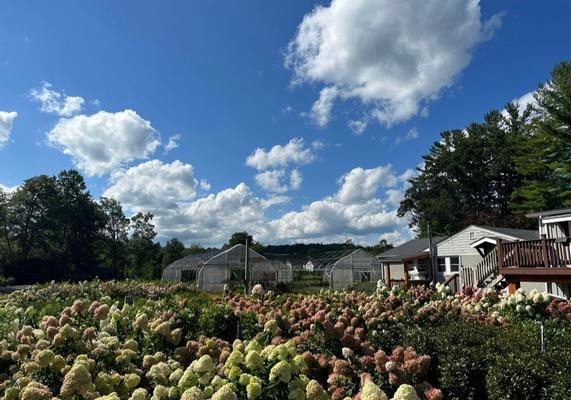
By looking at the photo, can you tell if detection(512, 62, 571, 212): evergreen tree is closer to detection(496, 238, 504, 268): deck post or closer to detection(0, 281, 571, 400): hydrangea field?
detection(496, 238, 504, 268): deck post

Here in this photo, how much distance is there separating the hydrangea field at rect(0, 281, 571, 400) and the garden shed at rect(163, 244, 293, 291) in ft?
64.6

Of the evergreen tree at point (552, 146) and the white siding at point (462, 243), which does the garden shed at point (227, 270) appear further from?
the evergreen tree at point (552, 146)

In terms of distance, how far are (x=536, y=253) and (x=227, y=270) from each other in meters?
18.4

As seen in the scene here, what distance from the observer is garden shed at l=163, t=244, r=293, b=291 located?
26469mm

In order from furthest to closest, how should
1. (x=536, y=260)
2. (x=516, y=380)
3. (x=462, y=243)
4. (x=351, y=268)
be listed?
1. (x=351, y=268)
2. (x=462, y=243)
3. (x=536, y=260)
4. (x=516, y=380)

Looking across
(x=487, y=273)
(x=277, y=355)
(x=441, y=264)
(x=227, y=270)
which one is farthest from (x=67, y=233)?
(x=277, y=355)

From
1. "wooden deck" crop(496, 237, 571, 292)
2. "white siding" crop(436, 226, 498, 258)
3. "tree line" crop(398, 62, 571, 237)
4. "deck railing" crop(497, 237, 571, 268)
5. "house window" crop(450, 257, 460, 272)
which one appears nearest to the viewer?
"wooden deck" crop(496, 237, 571, 292)

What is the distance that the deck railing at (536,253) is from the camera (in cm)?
1188

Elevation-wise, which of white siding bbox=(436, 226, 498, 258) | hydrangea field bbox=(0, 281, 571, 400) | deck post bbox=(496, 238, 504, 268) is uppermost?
white siding bbox=(436, 226, 498, 258)

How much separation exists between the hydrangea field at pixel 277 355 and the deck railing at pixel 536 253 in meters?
5.25

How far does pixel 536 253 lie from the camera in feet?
41.2

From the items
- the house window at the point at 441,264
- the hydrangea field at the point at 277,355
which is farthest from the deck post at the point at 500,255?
the house window at the point at 441,264

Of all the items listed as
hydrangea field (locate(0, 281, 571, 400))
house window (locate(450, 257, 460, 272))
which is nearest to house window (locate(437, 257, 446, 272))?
house window (locate(450, 257, 460, 272))

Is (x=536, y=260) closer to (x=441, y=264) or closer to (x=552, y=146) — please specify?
(x=441, y=264)
